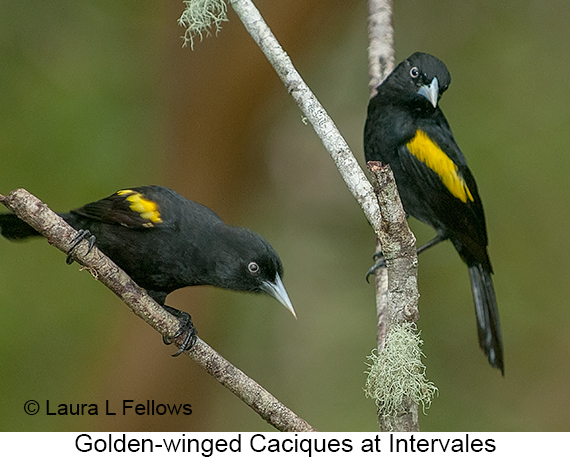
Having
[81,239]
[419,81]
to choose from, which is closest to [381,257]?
[419,81]

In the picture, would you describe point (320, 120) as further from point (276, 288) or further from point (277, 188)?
point (277, 188)

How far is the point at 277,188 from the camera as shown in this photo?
369cm

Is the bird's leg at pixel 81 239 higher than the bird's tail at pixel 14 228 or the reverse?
the reverse

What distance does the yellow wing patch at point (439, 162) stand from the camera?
8.91 ft

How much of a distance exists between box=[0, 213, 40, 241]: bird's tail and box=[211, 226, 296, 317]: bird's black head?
629 millimetres

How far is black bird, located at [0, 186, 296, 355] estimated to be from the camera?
2062 millimetres

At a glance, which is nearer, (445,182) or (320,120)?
(320,120)

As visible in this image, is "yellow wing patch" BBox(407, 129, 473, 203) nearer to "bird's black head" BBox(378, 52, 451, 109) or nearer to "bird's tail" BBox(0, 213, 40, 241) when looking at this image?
"bird's black head" BBox(378, 52, 451, 109)

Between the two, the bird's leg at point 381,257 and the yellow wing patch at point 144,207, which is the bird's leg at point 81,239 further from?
the bird's leg at point 381,257

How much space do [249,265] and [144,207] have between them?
0.42 metres

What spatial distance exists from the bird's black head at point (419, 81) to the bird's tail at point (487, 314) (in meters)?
0.71

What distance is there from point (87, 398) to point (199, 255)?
0.97 metres

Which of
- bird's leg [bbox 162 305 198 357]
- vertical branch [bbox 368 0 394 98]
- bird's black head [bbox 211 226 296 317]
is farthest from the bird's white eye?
vertical branch [bbox 368 0 394 98]

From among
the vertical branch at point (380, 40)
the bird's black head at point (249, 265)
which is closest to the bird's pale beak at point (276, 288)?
the bird's black head at point (249, 265)
